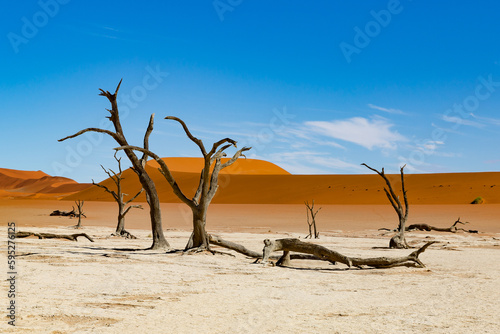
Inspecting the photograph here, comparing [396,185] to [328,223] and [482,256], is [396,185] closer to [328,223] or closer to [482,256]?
[328,223]

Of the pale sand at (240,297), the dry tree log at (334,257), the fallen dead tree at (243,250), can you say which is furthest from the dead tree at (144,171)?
the dry tree log at (334,257)

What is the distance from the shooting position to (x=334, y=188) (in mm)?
71875

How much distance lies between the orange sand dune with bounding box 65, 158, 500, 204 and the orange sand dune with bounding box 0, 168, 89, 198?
4753cm

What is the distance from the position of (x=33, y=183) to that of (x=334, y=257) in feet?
521

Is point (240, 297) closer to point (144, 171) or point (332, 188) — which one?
point (144, 171)

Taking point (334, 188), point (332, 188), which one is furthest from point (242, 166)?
point (334, 188)

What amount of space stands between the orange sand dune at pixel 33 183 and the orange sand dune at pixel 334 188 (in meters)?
47.5

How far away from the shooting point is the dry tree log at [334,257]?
999cm

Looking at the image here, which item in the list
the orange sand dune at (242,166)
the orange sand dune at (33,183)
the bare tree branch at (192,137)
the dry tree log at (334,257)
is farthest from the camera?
the orange sand dune at (33,183)

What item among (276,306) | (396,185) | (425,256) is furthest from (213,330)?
(396,185)

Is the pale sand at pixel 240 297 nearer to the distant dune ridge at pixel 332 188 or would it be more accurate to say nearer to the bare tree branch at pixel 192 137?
the bare tree branch at pixel 192 137

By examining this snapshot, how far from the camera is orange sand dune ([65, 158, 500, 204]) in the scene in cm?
5962

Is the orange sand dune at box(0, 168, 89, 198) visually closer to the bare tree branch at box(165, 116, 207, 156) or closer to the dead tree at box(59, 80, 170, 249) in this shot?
the dead tree at box(59, 80, 170, 249)

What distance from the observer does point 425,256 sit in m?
13.2
